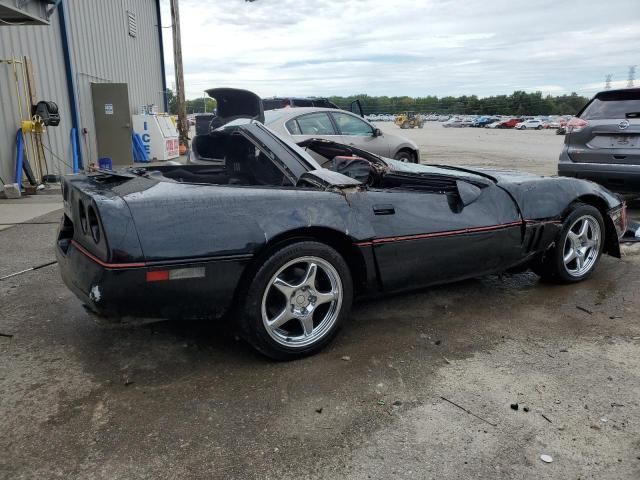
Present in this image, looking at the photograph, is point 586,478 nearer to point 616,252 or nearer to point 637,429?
point 637,429

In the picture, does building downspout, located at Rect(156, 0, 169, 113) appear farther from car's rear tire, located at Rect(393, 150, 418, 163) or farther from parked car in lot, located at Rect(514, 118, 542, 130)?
parked car in lot, located at Rect(514, 118, 542, 130)

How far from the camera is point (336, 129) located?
9086 mm

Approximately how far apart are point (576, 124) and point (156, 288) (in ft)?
21.0

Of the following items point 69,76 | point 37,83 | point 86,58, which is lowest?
point 37,83

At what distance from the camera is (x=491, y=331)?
3.47 metres

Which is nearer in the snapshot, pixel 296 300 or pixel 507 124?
pixel 296 300

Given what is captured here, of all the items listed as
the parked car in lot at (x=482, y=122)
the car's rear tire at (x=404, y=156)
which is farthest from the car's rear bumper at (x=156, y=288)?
the parked car in lot at (x=482, y=122)

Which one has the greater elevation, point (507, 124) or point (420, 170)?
point (420, 170)

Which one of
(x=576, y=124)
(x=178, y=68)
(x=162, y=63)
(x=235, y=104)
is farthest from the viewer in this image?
(x=162, y=63)

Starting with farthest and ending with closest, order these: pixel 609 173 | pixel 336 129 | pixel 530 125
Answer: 1. pixel 530 125
2. pixel 336 129
3. pixel 609 173

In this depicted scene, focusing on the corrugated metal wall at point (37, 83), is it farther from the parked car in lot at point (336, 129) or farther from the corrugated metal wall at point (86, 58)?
the parked car in lot at point (336, 129)

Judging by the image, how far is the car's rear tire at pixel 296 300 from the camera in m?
2.79

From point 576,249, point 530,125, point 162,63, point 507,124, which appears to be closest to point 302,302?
point 576,249

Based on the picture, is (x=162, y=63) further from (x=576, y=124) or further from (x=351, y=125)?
(x=576, y=124)
